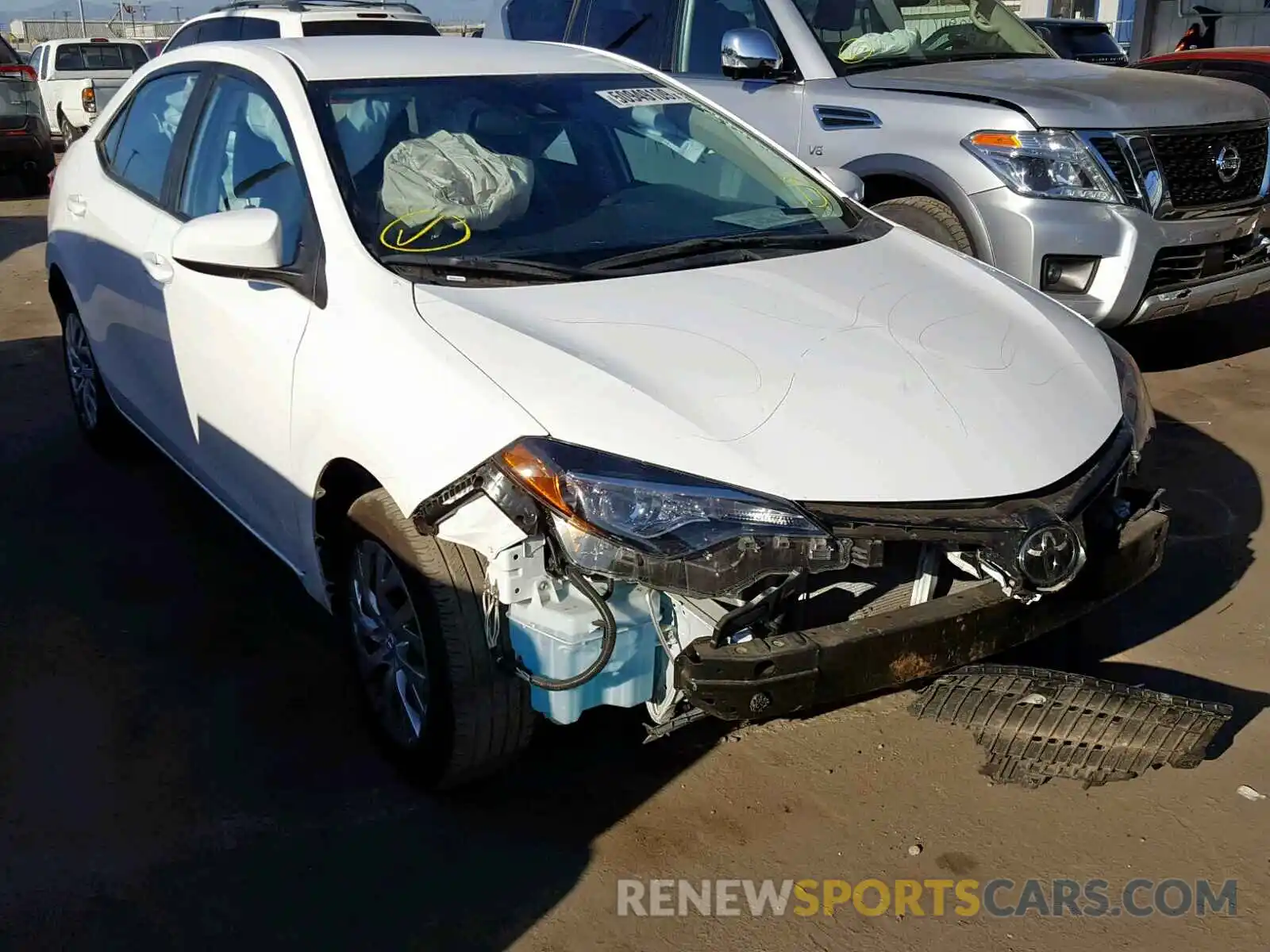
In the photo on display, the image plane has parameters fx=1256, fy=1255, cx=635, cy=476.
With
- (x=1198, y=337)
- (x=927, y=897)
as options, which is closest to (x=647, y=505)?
(x=927, y=897)

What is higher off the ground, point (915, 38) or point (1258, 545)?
point (915, 38)

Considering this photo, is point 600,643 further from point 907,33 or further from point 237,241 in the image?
point 907,33

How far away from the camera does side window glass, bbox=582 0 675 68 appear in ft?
22.1

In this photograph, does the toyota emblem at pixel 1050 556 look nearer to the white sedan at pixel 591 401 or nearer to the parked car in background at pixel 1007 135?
the white sedan at pixel 591 401

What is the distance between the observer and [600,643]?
2.56 meters

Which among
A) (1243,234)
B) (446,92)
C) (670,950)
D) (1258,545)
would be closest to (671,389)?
(670,950)

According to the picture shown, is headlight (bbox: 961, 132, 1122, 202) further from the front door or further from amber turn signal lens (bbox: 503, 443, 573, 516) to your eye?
amber turn signal lens (bbox: 503, 443, 573, 516)

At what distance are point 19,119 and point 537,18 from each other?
26.2 ft

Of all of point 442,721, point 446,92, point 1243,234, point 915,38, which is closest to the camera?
point 442,721

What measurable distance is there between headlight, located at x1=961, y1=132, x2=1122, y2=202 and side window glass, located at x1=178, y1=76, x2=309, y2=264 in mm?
3180

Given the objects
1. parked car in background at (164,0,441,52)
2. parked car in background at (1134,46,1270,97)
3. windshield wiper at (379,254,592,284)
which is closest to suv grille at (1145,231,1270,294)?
parked car in background at (1134,46,1270,97)

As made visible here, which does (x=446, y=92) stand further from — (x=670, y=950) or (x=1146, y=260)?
(x=1146, y=260)

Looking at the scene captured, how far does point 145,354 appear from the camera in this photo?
418 centimetres

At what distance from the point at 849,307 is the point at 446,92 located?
4.44 feet
